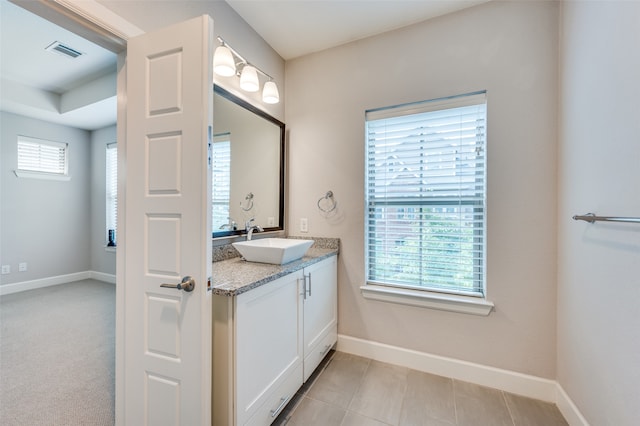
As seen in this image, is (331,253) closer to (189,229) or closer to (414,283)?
(414,283)

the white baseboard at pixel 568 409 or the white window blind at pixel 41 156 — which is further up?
the white window blind at pixel 41 156

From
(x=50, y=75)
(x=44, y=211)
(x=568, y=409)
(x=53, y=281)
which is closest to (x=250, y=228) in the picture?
(x=568, y=409)

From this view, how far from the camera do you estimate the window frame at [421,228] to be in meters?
1.81

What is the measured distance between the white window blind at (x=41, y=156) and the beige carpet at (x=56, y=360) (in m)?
1.88

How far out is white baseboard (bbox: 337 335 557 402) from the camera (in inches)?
65.0

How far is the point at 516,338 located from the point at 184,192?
2175mm

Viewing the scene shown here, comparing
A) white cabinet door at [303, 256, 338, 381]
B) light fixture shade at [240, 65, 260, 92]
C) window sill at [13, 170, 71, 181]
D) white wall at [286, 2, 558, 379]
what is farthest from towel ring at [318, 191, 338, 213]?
window sill at [13, 170, 71, 181]

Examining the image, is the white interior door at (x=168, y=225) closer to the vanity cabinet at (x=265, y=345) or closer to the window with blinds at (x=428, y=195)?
the vanity cabinet at (x=265, y=345)

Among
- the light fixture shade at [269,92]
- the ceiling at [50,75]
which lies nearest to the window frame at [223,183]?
the light fixture shade at [269,92]

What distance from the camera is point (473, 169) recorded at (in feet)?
6.02

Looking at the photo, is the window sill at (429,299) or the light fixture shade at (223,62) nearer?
the light fixture shade at (223,62)

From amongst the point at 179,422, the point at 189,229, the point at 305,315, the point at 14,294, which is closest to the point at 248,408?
the point at 179,422

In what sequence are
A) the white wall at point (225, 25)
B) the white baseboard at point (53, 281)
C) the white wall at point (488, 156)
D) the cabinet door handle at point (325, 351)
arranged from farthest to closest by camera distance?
the white baseboard at point (53, 281), the cabinet door handle at point (325, 351), the white wall at point (488, 156), the white wall at point (225, 25)

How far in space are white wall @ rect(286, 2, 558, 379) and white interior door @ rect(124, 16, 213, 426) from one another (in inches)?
51.0
